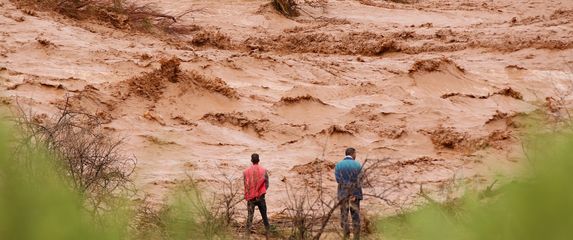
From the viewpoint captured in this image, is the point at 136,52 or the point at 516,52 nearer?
the point at 136,52

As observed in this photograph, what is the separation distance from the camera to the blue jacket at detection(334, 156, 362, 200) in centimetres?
768

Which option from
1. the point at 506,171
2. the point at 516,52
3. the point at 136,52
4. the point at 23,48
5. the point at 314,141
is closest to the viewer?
the point at 506,171

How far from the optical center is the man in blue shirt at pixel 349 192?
7238mm

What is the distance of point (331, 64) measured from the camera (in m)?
17.0

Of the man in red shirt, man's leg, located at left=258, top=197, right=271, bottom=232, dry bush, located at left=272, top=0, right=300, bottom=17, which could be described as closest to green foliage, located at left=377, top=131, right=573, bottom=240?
the man in red shirt

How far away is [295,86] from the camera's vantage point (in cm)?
1557

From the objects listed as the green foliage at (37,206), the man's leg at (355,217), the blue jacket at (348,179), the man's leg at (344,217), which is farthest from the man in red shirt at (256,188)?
the green foliage at (37,206)

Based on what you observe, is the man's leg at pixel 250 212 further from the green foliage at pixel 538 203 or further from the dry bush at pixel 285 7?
the dry bush at pixel 285 7

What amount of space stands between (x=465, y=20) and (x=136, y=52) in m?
9.02

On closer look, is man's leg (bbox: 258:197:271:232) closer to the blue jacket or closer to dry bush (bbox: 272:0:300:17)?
the blue jacket

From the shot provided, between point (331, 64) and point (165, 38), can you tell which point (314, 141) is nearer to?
point (331, 64)

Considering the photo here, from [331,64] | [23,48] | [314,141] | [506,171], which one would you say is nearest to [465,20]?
[331,64]

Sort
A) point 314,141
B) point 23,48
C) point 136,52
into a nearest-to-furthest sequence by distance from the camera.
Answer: point 314,141
point 23,48
point 136,52

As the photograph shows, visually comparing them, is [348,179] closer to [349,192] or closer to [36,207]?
[349,192]
